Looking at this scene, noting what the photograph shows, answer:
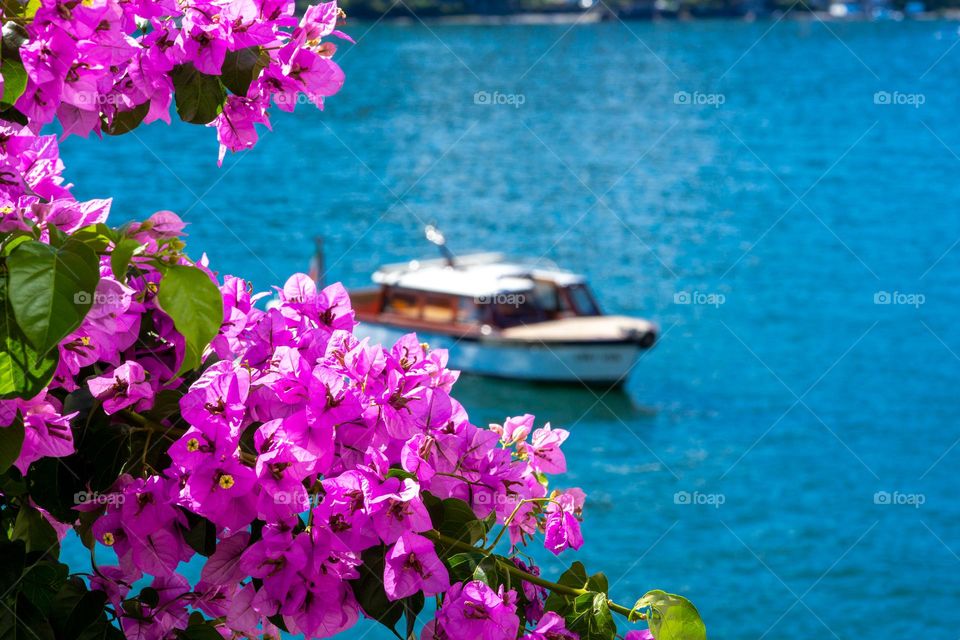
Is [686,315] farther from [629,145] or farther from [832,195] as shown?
[629,145]

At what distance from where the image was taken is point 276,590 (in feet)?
6.51

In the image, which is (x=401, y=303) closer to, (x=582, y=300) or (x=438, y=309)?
(x=438, y=309)

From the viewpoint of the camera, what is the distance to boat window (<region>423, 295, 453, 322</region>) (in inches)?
829

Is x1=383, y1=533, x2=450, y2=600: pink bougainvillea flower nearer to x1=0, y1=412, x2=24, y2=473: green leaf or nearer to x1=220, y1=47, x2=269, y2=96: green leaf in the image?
x1=0, y1=412, x2=24, y2=473: green leaf

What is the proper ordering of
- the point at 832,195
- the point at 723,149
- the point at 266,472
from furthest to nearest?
the point at 723,149 → the point at 832,195 → the point at 266,472

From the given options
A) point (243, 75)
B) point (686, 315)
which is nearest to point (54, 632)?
point (243, 75)

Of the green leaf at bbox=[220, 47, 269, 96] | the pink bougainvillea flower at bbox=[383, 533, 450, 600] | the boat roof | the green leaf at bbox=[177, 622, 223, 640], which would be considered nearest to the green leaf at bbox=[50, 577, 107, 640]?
the green leaf at bbox=[177, 622, 223, 640]

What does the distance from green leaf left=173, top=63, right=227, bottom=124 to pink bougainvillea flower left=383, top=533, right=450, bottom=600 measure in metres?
0.90

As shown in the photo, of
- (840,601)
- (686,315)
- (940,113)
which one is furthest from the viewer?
(940,113)

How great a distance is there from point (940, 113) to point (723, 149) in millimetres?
17593

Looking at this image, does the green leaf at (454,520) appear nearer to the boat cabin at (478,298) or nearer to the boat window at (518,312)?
the boat cabin at (478,298)

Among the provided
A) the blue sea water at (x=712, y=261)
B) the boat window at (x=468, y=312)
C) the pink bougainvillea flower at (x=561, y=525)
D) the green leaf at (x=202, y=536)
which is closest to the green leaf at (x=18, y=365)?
the green leaf at (x=202, y=536)

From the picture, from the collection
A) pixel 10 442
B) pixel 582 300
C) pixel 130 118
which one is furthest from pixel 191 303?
pixel 582 300

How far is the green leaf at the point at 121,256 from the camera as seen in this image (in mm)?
1709
